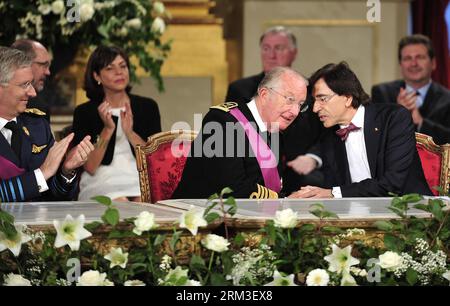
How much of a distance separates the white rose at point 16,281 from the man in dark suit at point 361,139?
1.85 m

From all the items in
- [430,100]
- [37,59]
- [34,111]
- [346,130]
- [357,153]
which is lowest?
[430,100]

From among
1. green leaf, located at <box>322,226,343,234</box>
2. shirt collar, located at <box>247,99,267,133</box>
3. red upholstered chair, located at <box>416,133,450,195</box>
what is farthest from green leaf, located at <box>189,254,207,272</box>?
red upholstered chair, located at <box>416,133,450,195</box>

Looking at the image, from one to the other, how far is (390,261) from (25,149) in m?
1.88

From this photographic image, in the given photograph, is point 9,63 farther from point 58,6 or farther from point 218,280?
point 58,6

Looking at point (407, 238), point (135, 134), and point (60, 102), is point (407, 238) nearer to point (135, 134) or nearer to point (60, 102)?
point (135, 134)

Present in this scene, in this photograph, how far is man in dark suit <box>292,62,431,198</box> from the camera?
4.36 m

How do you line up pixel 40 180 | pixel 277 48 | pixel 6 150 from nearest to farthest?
pixel 40 180 < pixel 6 150 < pixel 277 48

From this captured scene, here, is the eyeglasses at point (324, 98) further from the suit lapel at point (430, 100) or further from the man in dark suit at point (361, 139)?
the suit lapel at point (430, 100)

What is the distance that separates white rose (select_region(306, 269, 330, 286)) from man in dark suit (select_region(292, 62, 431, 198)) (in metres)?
1.54

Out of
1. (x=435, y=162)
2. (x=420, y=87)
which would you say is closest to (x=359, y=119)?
(x=435, y=162)

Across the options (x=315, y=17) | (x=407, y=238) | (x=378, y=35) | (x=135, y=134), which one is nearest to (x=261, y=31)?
(x=315, y=17)

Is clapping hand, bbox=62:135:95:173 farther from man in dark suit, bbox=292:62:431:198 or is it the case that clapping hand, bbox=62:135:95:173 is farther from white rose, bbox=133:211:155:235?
white rose, bbox=133:211:155:235

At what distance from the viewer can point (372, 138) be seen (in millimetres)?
4395

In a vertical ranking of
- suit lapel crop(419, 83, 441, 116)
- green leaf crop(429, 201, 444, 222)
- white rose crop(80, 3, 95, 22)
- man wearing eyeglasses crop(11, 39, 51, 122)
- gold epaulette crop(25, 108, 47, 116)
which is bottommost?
suit lapel crop(419, 83, 441, 116)
